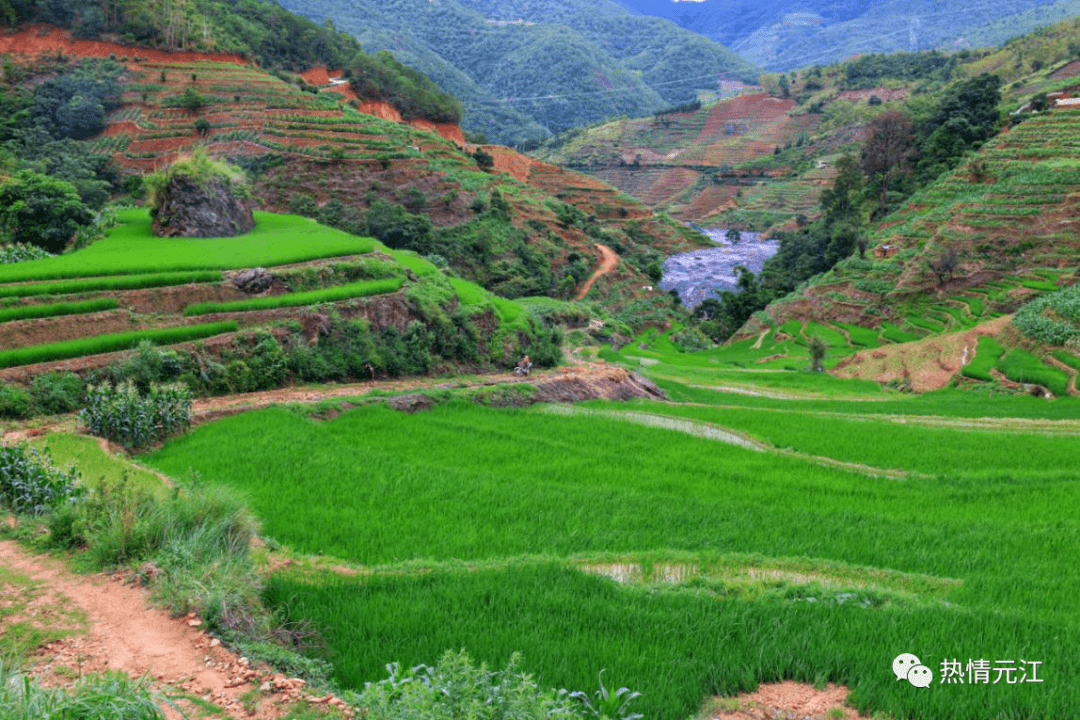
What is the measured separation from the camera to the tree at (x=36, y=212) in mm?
18625

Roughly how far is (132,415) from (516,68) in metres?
156

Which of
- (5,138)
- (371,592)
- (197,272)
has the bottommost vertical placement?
(371,592)

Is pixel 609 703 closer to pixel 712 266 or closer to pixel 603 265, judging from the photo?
pixel 603 265

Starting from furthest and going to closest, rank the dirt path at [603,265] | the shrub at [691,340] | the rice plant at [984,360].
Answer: the dirt path at [603,265] < the shrub at [691,340] < the rice plant at [984,360]

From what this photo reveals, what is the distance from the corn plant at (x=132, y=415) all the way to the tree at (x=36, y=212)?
10.7m

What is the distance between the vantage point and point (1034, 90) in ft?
197

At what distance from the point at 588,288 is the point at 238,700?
4500 cm

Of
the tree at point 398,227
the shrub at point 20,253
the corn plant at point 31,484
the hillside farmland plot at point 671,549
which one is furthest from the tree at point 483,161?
the corn plant at point 31,484

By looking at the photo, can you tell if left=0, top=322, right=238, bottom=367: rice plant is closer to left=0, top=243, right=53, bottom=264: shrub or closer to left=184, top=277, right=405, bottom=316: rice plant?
left=184, top=277, right=405, bottom=316: rice plant

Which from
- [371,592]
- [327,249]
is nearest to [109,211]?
[327,249]

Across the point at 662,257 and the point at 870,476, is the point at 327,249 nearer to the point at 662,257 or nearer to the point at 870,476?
the point at 870,476

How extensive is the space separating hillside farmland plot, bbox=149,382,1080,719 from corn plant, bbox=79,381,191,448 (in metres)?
0.40

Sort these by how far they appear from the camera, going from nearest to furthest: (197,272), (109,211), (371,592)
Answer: (371,592) → (197,272) → (109,211)

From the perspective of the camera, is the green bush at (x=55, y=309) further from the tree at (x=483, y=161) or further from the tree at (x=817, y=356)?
the tree at (x=483, y=161)
